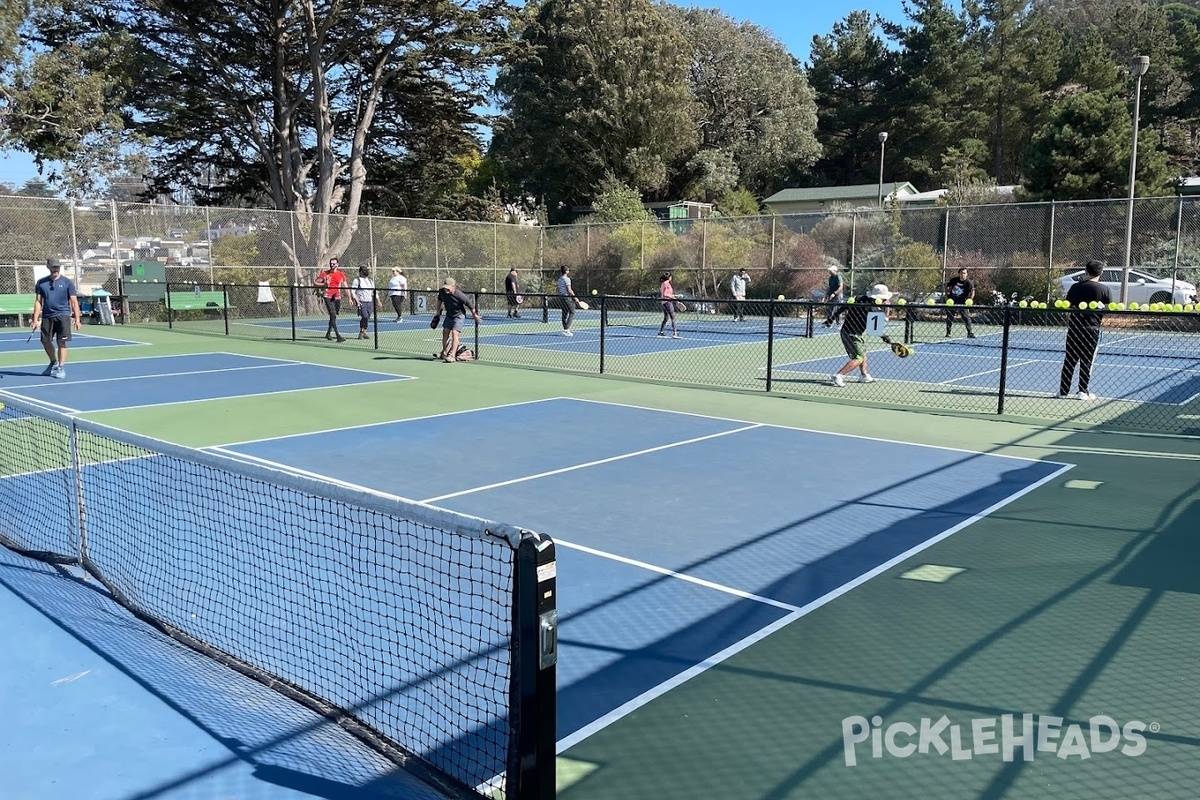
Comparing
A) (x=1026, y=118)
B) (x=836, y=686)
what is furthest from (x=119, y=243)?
(x=1026, y=118)

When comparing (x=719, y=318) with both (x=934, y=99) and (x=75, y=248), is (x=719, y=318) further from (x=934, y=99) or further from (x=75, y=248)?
(x=934, y=99)

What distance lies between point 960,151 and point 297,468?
57.1m

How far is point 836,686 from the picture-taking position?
166 inches

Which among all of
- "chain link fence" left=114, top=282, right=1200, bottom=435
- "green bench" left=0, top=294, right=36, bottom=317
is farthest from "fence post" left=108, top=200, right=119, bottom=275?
"green bench" left=0, top=294, right=36, bottom=317

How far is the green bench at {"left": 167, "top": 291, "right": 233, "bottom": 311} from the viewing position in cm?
2714

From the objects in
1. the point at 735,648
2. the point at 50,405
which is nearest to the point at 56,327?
the point at 50,405

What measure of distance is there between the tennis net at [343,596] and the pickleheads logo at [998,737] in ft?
4.94

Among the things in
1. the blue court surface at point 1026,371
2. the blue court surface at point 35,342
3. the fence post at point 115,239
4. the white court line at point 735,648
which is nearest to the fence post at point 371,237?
the fence post at point 115,239

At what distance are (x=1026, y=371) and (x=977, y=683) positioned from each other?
45.4ft

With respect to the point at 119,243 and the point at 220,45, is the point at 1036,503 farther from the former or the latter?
the point at 220,45

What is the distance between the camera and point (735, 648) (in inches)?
183

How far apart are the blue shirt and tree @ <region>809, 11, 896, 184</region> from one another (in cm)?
5962

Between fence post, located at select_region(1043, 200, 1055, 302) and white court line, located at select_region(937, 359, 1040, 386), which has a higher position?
fence post, located at select_region(1043, 200, 1055, 302)

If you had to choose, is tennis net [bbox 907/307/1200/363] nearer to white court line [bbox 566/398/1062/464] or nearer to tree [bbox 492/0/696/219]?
white court line [bbox 566/398/1062/464]
